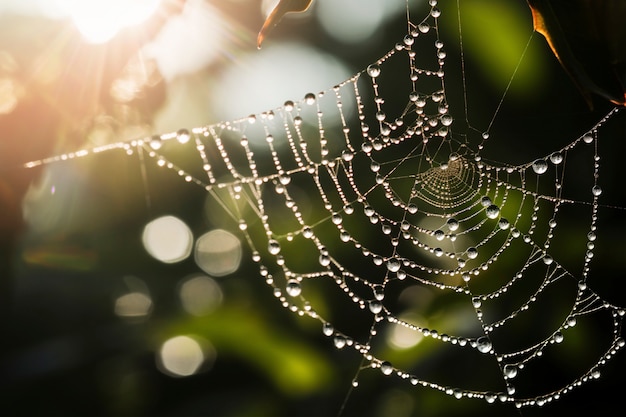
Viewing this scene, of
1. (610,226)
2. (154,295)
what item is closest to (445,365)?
(610,226)

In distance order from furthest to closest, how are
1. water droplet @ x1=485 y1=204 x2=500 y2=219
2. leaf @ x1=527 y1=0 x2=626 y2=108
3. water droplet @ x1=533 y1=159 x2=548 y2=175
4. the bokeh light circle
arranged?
1. the bokeh light circle
2. water droplet @ x1=485 y1=204 x2=500 y2=219
3. water droplet @ x1=533 y1=159 x2=548 y2=175
4. leaf @ x1=527 y1=0 x2=626 y2=108

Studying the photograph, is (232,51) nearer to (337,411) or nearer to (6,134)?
(6,134)

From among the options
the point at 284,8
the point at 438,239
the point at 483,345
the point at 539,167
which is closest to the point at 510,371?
the point at 483,345

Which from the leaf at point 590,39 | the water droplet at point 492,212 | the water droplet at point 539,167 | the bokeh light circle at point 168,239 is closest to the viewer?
the leaf at point 590,39

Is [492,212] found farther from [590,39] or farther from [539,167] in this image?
[590,39]

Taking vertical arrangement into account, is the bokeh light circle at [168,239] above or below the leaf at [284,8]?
above

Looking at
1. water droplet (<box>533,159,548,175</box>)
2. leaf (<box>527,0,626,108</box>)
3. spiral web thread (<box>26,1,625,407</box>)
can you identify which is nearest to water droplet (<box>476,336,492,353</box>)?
spiral web thread (<box>26,1,625,407</box>)

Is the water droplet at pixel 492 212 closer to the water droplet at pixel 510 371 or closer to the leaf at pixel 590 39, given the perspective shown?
the water droplet at pixel 510 371

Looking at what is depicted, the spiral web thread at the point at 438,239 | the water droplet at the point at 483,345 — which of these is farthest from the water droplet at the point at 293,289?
the water droplet at the point at 483,345

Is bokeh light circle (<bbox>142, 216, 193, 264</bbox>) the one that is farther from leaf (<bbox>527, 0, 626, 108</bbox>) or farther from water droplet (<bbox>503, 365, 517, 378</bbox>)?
leaf (<bbox>527, 0, 626, 108</bbox>)
